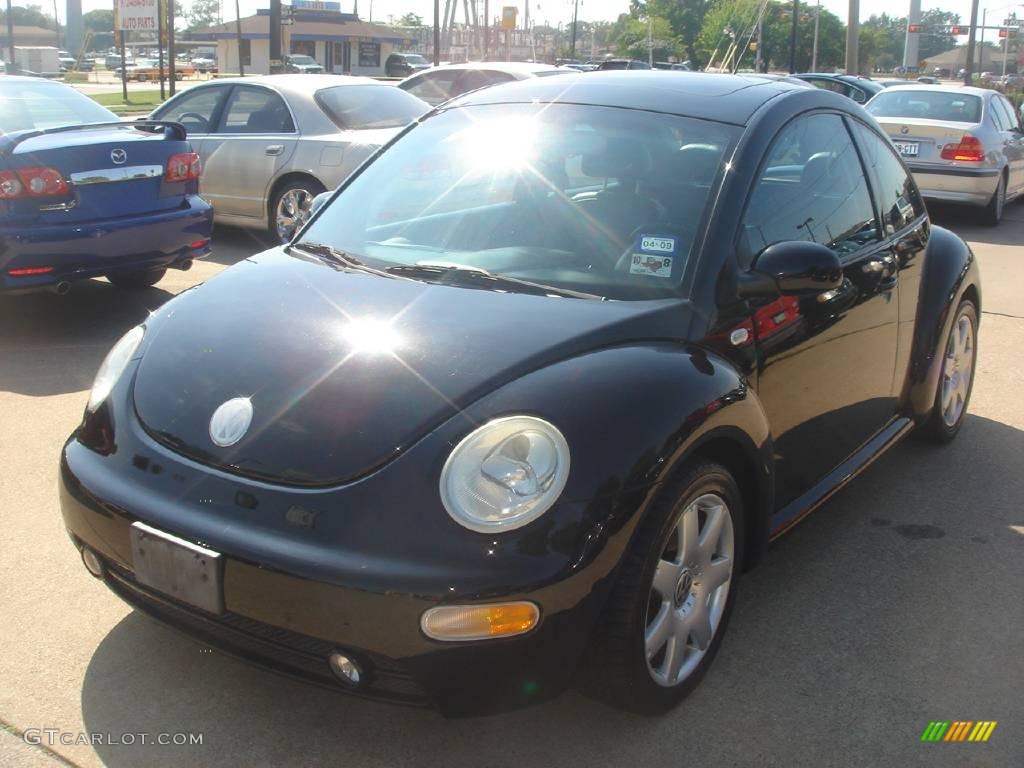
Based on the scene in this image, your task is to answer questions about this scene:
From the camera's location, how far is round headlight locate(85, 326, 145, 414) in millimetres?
2988

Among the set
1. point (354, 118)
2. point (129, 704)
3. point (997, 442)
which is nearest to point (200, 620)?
→ point (129, 704)

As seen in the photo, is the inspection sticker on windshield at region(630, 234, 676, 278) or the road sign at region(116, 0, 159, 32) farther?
the road sign at region(116, 0, 159, 32)

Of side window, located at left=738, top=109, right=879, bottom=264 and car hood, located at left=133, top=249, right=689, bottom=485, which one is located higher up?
side window, located at left=738, top=109, right=879, bottom=264

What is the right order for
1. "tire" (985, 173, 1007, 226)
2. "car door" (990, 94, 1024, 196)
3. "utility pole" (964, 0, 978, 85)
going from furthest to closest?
"utility pole" (964, 0, 978, 85)
"car door" (990, 94, 1024, 196)
"tire" (985, 173, 1007, 226)

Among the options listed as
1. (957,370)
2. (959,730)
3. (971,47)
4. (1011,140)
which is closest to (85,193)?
(957,370)

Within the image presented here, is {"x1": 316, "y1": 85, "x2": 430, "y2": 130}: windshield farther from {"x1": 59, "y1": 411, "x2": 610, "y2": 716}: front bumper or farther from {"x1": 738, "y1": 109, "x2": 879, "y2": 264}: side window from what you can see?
{"x1": 59, "y1": 411, "x2": 610, "y2": 716}: front bumper

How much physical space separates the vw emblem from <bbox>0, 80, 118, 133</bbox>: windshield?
481 centimetres

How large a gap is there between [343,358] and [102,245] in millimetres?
4317

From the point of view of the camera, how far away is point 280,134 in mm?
9359

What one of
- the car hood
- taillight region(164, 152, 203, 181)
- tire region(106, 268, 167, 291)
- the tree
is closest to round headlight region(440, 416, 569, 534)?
the car hood

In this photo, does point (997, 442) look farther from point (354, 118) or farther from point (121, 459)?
point (354, 118)

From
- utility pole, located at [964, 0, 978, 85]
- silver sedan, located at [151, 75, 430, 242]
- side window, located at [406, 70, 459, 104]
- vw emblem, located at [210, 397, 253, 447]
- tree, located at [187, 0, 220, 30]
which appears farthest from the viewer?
tree, located at [187, 0, 220, 30]

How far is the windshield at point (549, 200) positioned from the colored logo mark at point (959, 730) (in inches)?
52.6

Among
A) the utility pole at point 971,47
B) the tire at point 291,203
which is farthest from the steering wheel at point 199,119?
the utility pole at point 971,47
